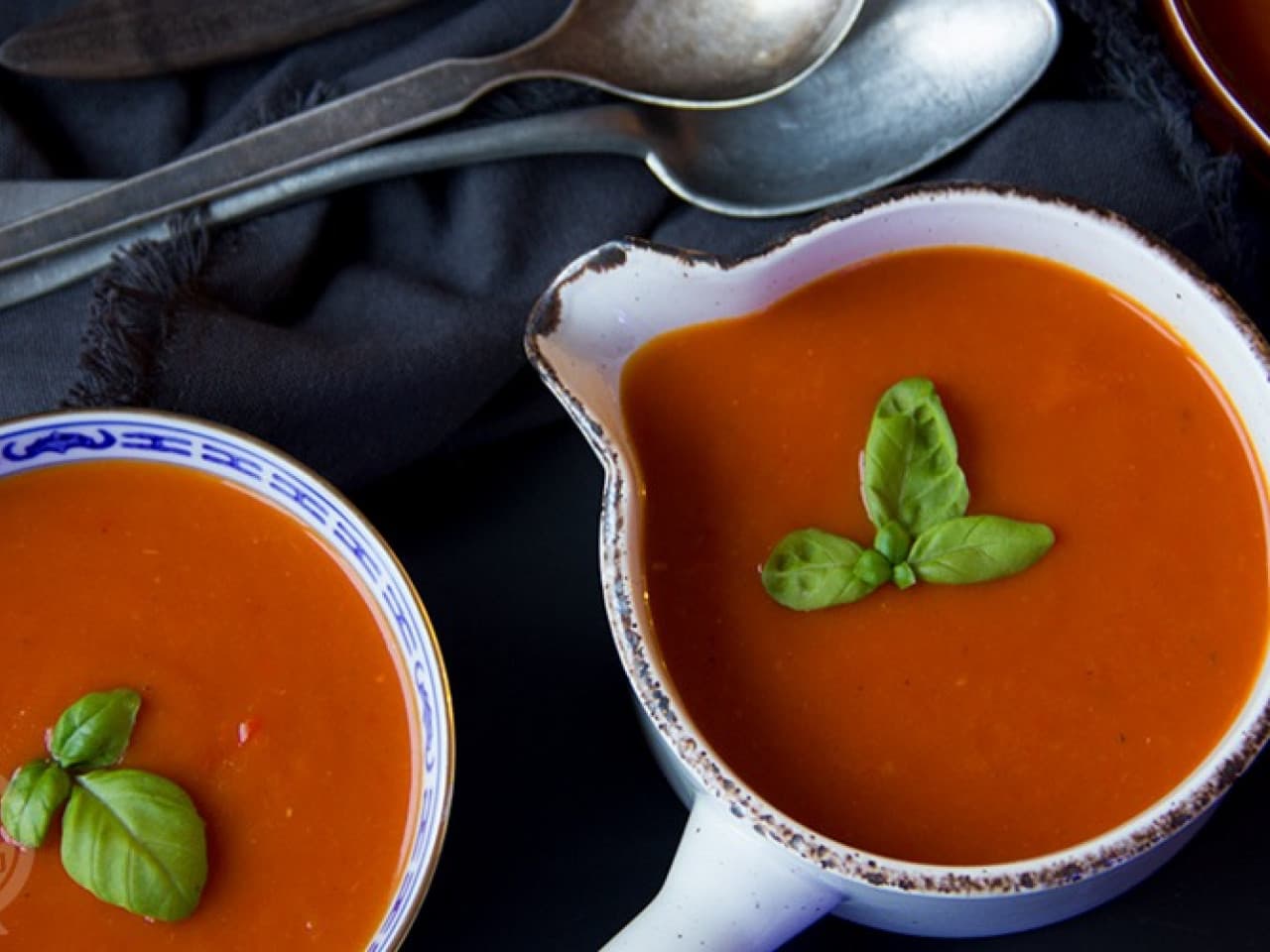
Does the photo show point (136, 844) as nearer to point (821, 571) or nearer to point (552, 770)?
point (552, 770)

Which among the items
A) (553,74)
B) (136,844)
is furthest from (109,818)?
(553,74)

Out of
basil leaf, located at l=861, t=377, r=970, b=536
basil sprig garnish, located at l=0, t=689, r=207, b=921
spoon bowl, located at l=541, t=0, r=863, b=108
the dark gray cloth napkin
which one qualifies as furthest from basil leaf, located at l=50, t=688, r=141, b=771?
spoon bowl, located at l=541, t=0, r=863, b=108

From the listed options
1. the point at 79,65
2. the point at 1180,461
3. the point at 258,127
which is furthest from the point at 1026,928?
the point at 79,65

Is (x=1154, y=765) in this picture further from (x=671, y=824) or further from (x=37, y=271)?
(x=37, y=271)

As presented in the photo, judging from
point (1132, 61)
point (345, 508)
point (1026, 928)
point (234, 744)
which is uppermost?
point (1132, 61)

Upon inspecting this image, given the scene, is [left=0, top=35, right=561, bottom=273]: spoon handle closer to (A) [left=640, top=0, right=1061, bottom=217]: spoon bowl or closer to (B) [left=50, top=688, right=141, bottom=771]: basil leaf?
(A) [left=640, top=0, right=1061, bottom=217]: spoon bowl

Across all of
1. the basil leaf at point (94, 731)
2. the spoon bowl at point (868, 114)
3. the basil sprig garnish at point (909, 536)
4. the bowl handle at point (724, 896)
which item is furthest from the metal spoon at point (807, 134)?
the bowl handle at point (724, 896)

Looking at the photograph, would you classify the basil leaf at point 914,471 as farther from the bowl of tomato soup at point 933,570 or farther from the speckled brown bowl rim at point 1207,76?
the speckled brown bowl rim at point 1207,76

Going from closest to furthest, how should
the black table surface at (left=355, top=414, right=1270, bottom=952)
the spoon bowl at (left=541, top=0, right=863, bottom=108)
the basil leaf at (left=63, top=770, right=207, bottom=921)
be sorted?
the basil leaf at (left=63, top=770, right=207, bottom=921) < the black table surface at (left=355, top=414, right=1270, bottom=952) < the spoon bowl at (left=541, top=0, right=863, bottom=108)
